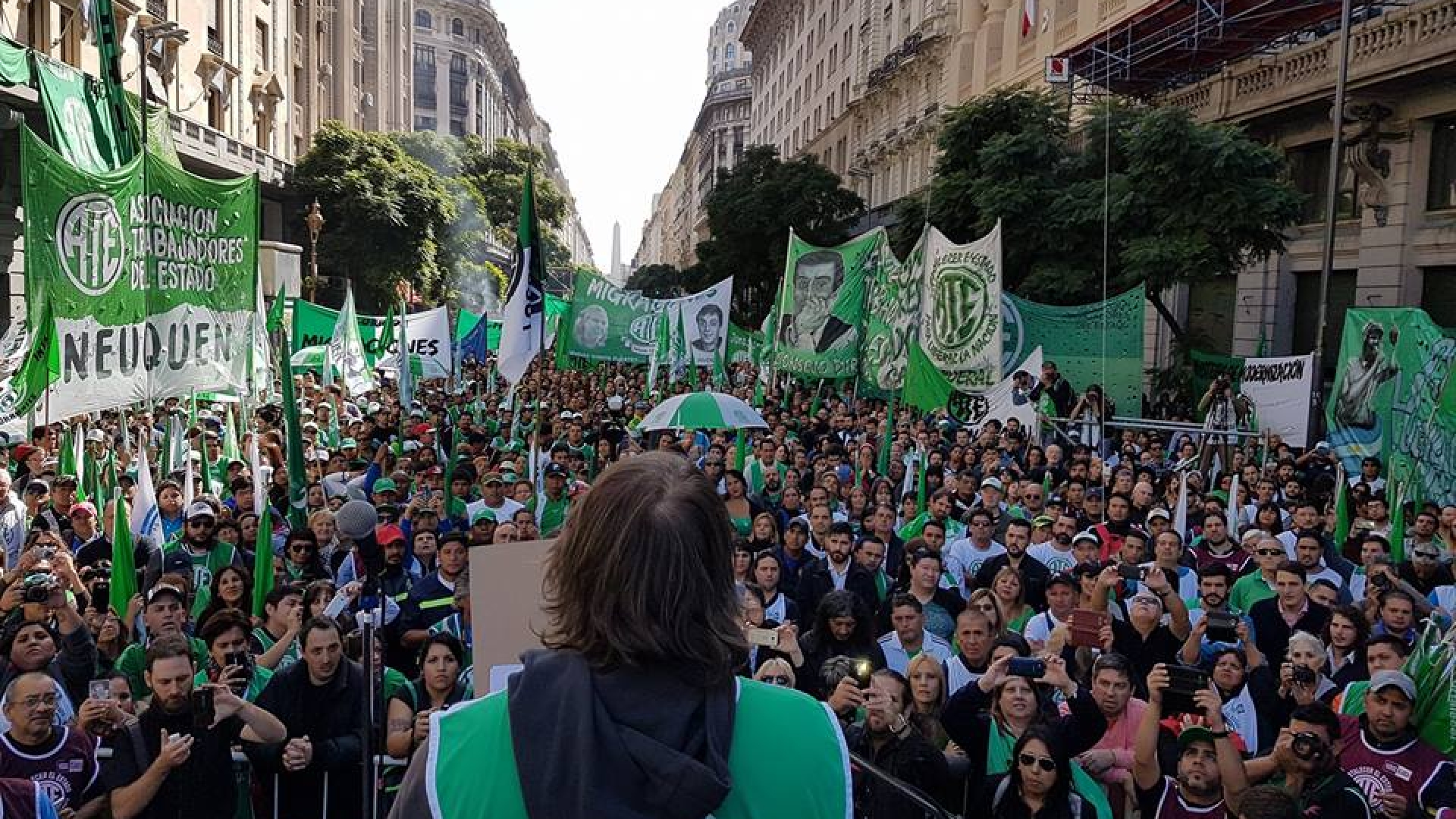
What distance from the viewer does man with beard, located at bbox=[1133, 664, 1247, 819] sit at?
4023 millimetres

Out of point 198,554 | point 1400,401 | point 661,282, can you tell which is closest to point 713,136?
point 661,282

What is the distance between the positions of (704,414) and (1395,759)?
6.96 meters

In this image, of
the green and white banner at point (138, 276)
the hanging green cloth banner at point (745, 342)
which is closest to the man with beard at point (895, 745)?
the green and white banner at point (138, 276)

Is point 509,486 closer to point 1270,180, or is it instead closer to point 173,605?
point 173,605

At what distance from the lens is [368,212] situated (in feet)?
145

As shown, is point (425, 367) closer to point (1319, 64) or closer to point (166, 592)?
point (166, 592)

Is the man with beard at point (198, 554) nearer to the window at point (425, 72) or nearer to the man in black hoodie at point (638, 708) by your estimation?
the man in black hoodie at point (638, 708)

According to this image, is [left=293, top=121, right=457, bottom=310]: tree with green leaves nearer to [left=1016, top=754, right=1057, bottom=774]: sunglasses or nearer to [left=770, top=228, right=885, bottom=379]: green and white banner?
[left=770, top=228, right=885, bottom=379]: green and white banner

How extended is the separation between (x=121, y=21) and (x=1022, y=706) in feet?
114

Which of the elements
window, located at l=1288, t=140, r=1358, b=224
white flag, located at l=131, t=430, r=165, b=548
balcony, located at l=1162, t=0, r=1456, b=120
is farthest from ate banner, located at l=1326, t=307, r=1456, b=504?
window, located at l=1288, t=140, r=1358, b=224

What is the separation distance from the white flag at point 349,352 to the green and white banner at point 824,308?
6085mm

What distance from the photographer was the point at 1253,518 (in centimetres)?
989

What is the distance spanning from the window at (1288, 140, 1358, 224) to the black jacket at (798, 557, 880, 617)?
17447 millimetres

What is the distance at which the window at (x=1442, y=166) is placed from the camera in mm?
18719
